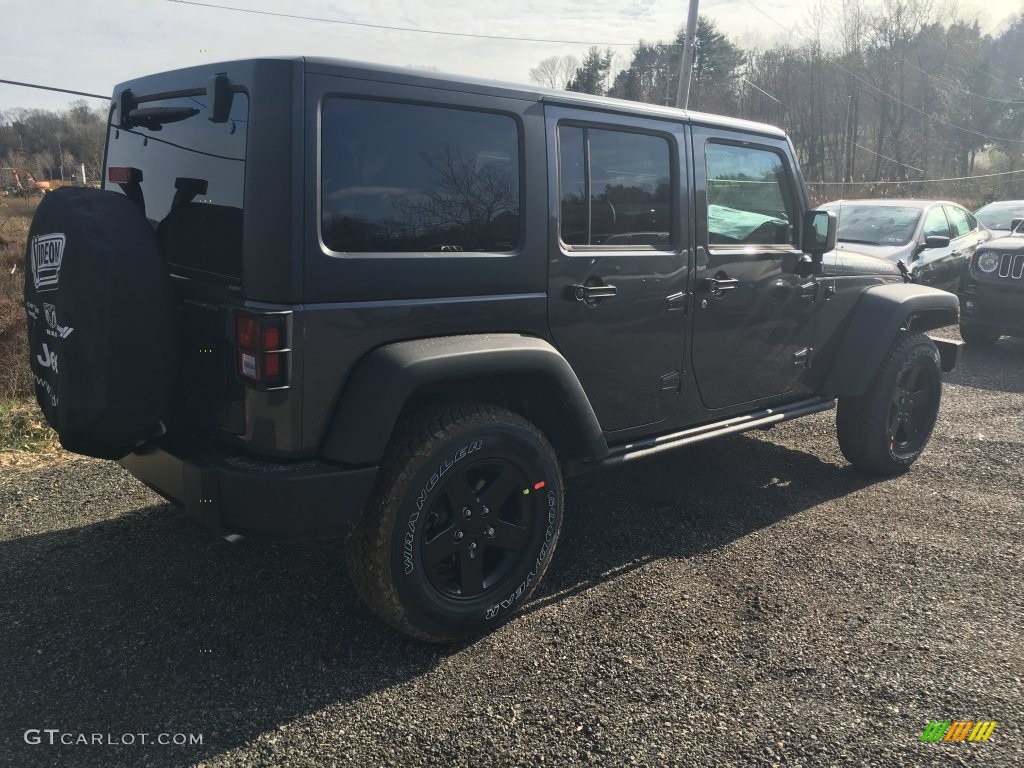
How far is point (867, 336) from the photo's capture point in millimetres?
4449

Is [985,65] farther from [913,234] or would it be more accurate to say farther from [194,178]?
[194,178]

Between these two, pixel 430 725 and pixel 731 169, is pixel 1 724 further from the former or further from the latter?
pixel 731 169

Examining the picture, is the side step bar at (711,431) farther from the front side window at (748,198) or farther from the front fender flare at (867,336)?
the front side window at (748,198)

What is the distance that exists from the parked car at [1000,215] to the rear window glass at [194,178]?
1224cm

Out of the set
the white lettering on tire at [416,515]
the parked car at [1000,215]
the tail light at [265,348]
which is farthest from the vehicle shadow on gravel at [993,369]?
the tail light at [265,348]

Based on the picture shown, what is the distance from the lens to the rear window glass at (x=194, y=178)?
8.13ft

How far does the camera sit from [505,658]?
2.81m

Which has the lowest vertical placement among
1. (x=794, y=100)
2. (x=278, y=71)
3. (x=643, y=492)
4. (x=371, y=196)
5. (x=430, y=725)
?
(x=430, y=725)

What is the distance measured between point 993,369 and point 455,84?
7.23m

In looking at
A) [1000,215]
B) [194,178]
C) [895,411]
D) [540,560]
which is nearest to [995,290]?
[895,411]

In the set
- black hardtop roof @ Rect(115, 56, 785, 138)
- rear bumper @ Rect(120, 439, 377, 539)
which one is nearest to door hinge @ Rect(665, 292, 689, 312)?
black hardtop roof @ Rect(115, 56, 785, 138)

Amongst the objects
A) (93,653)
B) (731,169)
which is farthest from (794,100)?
(93,653)

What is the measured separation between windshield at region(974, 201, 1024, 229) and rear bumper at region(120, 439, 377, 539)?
12745 millimetres

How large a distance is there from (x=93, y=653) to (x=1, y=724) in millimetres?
395
